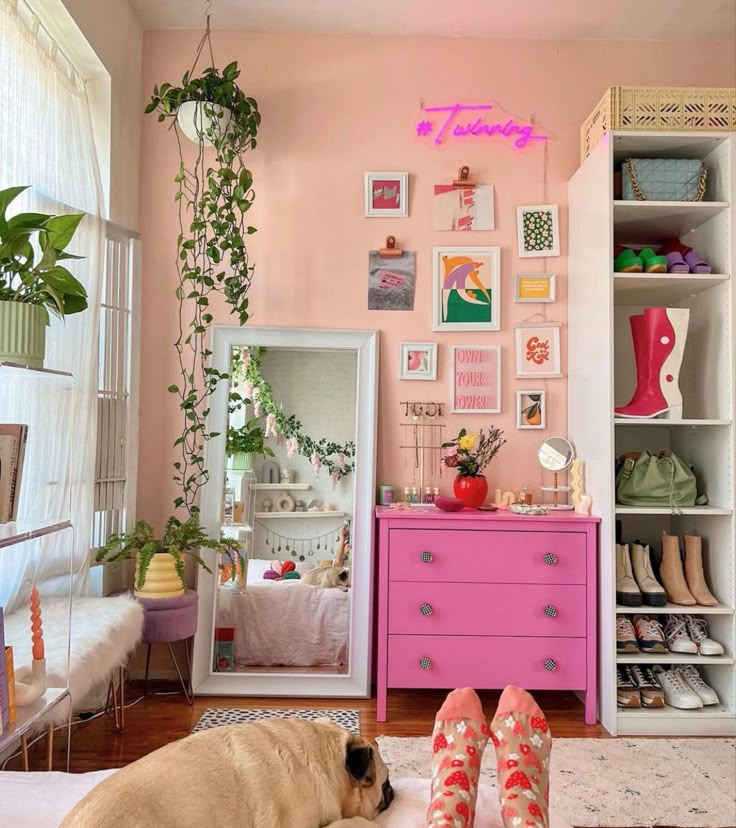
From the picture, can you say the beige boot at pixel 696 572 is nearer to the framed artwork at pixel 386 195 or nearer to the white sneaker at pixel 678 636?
the white sneaker at pixel 678 636

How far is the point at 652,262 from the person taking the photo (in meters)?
3.08

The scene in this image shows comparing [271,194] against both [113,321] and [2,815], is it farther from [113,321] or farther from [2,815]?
[2,815]

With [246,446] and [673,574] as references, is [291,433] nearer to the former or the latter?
[246,446]

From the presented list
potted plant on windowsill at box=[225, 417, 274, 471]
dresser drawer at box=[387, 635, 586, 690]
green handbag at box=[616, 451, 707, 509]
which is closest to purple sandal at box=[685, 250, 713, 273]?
green handbag at box=[616, 451, 707, 509]

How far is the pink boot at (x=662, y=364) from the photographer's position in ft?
9.88

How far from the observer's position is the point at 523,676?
2.98 meters

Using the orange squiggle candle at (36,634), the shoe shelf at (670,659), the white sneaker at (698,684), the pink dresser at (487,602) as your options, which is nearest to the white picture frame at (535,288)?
the pink dresser at (487,602)

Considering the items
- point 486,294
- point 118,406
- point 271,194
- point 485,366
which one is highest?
point 271,194

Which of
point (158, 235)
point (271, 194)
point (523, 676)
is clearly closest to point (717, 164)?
point (271, 194)

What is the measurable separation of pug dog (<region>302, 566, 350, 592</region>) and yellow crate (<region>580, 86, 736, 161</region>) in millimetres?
2212

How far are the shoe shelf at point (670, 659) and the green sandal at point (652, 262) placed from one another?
1575 millimetres

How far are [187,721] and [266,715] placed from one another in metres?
0.31

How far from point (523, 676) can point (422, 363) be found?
1.44 m

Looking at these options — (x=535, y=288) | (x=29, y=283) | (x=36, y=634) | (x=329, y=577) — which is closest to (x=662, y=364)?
(x=535, y=288)
